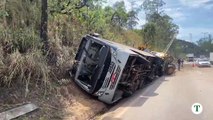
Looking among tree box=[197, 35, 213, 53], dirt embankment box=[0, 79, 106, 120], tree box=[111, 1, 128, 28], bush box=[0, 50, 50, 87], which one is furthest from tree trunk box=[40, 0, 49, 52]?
tree box=[197, 35, 213, 53]

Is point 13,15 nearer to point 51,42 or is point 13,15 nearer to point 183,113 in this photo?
point 51,42

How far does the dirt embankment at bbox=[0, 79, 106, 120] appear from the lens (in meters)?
10.6

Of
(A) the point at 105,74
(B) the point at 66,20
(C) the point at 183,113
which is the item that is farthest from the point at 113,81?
(B) the point at 66,20

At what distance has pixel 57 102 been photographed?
12070 mm

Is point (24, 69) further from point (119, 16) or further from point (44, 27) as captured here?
point (119, 16)

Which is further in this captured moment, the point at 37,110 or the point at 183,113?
the point at 183,113

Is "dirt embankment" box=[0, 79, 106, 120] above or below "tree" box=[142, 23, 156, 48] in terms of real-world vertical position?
below

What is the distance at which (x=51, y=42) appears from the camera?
15.5 meters

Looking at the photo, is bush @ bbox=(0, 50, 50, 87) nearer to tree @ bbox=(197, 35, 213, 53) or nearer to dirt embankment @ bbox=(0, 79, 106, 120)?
dirt embankment @ bbox=(0, 79, 106, 120)

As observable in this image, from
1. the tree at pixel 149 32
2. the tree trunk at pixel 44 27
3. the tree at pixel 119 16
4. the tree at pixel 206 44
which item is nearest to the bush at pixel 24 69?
the tree trunk at pixel 44 27

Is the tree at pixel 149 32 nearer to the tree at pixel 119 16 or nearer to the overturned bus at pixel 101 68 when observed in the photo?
the tree at pixel 119 16

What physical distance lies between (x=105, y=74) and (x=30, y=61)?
283 centimetres

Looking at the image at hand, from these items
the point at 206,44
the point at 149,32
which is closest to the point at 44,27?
the point at 149,32

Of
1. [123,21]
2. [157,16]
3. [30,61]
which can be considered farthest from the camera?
[157,16]
